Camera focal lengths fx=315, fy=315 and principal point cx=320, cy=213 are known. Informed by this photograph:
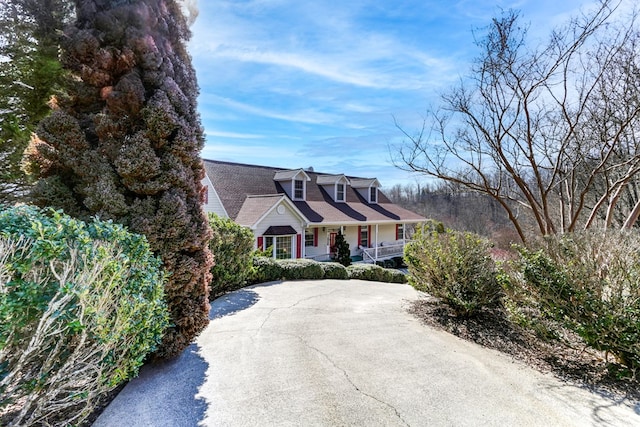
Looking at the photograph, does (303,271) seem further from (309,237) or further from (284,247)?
(309,237)

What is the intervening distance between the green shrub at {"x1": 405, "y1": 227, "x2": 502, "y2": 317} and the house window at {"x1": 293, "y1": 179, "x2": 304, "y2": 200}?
46.5 feet

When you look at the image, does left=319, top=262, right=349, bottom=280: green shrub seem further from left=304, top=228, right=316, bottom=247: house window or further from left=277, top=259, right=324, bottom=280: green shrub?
left=304, top=228, right=316, bottom=247: house window

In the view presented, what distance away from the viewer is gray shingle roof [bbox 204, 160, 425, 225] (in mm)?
16672

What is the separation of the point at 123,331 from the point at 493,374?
4622mm

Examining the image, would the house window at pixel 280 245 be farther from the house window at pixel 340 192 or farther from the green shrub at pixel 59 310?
the green shrub at pixel 59 310

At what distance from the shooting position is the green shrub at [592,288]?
392 cm

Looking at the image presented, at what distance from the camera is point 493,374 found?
14.3 feet

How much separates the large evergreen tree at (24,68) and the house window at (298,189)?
14447mm

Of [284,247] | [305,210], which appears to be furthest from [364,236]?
[284,247]

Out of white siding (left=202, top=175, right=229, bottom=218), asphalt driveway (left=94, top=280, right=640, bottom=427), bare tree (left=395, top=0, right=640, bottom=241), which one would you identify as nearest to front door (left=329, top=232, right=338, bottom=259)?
white siding (left=202, top=175, right=229, bottom=218)

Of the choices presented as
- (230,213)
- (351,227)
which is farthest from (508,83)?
(351,227)

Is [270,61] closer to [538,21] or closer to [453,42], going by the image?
[453,42]

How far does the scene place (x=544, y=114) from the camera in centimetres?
880

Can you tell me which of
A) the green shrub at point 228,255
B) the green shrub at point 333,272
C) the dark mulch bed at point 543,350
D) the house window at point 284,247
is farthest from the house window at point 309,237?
the dark mulch bed at point 543,350
